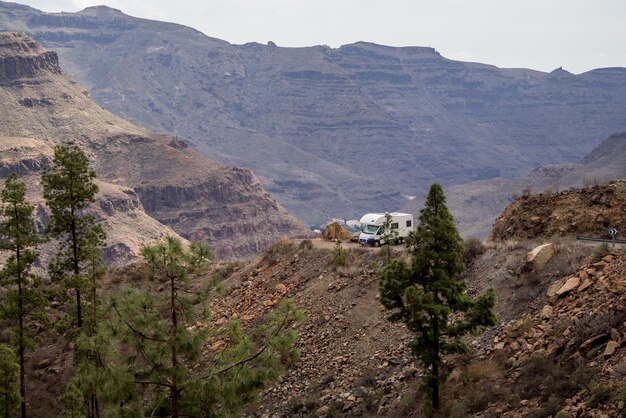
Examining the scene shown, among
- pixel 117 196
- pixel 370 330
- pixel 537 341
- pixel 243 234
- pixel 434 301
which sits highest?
pixel 434 301

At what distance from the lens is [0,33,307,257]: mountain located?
6147 inches

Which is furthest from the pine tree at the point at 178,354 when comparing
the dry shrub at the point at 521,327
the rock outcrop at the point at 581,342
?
the dry shrub at the point at 521,327

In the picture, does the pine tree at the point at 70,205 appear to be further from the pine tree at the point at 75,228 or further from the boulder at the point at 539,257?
the boulder at the point at 539,257

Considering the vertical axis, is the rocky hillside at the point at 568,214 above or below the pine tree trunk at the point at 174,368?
above

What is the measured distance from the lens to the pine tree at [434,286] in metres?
19.0

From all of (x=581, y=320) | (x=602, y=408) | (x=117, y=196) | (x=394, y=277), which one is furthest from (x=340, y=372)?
(x=117, y=196)

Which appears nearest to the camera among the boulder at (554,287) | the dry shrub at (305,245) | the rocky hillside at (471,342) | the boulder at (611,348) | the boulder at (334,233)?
the boulder at (611,348)

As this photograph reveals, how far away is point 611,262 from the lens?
22562 millimetres

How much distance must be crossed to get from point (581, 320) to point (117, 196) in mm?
124914

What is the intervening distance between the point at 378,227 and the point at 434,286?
19.7 metres

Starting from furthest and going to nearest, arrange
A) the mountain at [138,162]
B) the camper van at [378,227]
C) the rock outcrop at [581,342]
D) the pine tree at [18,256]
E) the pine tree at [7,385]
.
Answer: the mountain at [138,162] < the camper van at [378,227] < the pine tree at [18,256] < the pine tree at [7,385] < the rock outcrop at [581,342]

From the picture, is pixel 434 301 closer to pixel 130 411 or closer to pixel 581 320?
pixel 581 320

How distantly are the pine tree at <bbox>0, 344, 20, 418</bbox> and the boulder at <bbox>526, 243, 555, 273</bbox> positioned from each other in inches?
696

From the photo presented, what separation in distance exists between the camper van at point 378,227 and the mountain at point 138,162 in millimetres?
104401
